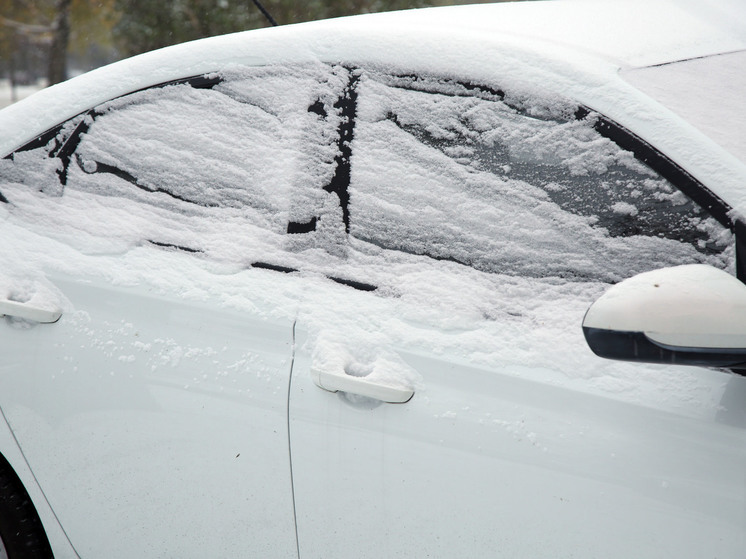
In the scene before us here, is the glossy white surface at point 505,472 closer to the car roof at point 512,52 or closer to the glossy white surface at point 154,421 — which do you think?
the glossy white surface at point 154,421

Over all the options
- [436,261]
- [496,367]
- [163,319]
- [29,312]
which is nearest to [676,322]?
[496,367]

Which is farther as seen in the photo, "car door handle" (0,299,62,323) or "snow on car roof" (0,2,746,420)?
"car door handle" (0,299,62,323)

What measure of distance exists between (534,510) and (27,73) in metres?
35.2

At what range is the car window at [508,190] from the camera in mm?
1476

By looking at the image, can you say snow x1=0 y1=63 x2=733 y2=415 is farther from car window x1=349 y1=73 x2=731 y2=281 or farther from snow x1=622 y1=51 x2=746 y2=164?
snow x1=622 y1=51 x2=746 y2=164

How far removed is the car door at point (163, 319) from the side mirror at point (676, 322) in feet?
2.28

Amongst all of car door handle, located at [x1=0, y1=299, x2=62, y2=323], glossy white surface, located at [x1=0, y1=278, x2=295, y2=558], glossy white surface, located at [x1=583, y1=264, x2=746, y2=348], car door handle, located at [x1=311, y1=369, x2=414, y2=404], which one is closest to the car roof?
glossy white surface, located at [x1=583, y1=264, x2=746, y2=348]

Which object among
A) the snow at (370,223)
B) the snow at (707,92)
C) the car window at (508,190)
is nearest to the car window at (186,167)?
the snow at (370,223)

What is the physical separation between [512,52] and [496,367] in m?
0.66

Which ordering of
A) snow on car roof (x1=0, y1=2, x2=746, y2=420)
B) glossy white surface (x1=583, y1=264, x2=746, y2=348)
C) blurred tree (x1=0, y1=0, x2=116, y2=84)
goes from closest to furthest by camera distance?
glossy white surface (x1=583, y1=264, x2=746, y2=348), snow on car roof (x1=0, y1=2, x2=746, y2=420), blurred tree (x1=0, y1=0, x2=116, y2=84)

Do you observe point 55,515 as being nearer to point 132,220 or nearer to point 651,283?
point 132,220

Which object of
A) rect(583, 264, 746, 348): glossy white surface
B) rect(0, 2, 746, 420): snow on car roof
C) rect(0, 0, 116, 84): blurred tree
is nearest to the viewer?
rect(583, 264, 746, 348): glossy white surface

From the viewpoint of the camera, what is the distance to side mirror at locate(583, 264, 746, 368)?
4.00 ft

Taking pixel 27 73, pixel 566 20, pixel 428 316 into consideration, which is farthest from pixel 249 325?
pixel 27 73
